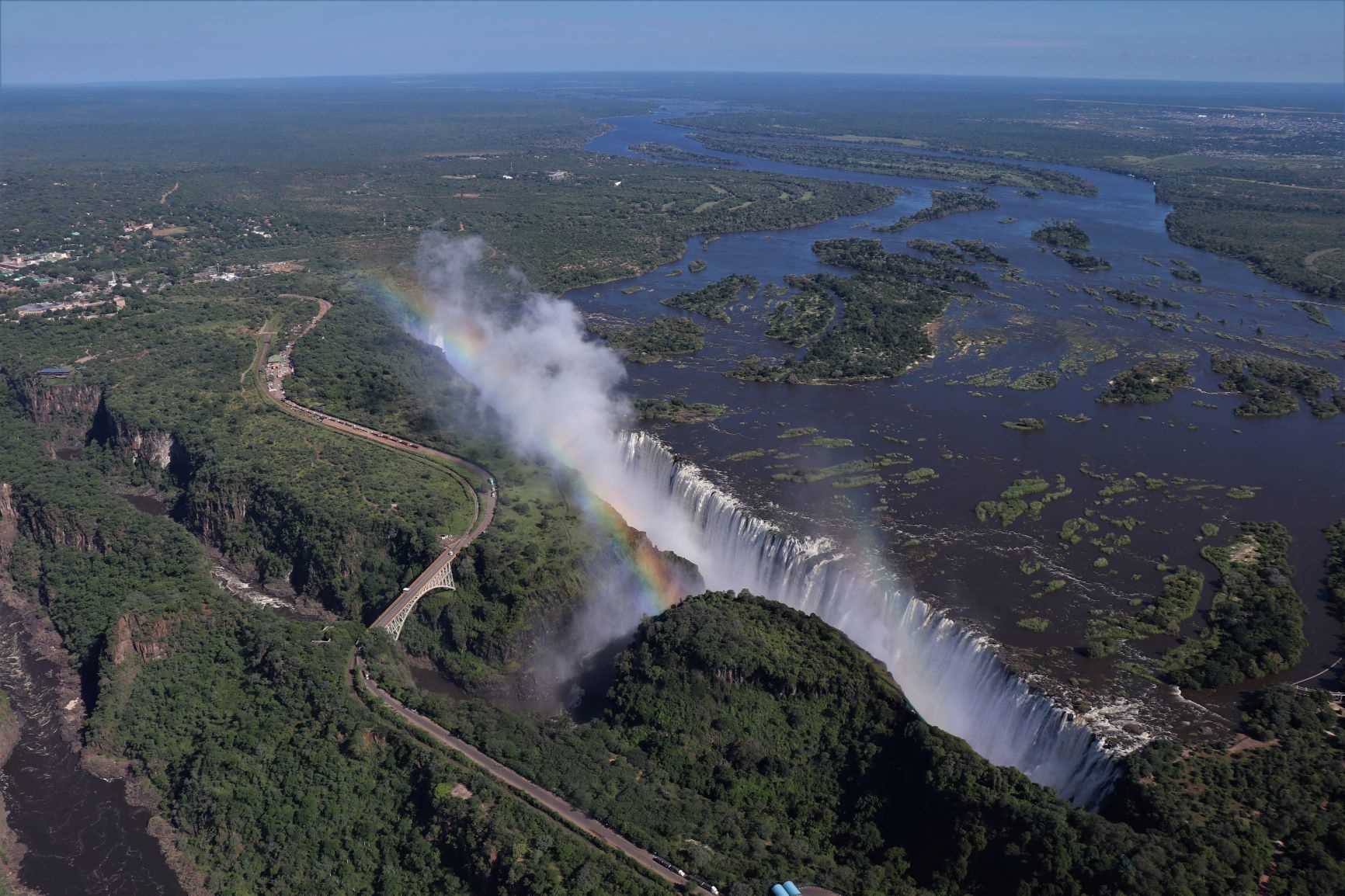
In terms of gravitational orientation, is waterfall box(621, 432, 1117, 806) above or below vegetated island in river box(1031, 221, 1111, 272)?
below

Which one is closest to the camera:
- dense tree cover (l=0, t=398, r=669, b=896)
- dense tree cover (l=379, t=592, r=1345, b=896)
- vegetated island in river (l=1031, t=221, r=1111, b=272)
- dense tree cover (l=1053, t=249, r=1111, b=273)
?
dense tree cover (l=379, t=592, r=1345, b=896)

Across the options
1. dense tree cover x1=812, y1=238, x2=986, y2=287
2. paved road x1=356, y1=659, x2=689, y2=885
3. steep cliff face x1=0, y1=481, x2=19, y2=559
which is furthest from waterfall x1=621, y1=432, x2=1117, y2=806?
dense tree cover x1=812, y1=238, x2=986, y2=287

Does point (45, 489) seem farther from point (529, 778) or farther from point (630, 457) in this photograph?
point (529, 778)

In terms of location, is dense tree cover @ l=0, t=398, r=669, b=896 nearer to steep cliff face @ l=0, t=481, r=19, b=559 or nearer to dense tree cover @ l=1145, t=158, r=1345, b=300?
steep cliff face @ l=0, t=481, r=19, b=559

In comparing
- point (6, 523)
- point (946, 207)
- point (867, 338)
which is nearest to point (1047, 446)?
point (867, 338)

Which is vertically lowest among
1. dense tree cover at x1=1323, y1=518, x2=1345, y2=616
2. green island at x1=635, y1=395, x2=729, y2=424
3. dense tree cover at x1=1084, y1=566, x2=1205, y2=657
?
dense tree cover at x1=1084, y1=566, x2=1205, y2=657

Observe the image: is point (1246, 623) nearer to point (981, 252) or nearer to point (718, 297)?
point (718, 297)

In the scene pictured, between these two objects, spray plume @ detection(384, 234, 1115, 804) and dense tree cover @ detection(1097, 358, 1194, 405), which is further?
dense tree cover @ detection(1097, 358, 1194, 405)

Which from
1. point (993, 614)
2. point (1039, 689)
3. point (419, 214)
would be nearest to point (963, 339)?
point (993, 614)

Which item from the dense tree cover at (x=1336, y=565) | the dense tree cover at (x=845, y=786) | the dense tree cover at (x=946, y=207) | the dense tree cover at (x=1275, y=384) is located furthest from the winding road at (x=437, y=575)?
the dense tree cover at (x=946, y=207)
